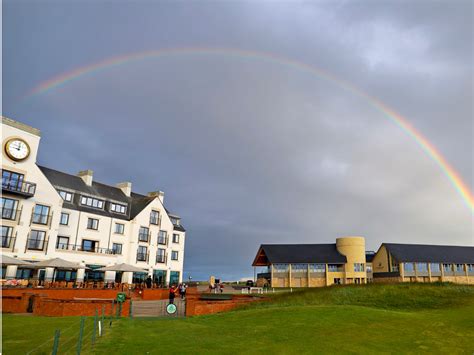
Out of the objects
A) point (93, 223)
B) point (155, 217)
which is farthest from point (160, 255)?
point (93, 223)

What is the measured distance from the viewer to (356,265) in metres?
71.6

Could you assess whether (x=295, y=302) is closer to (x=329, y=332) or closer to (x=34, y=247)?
(x=329, y=332)

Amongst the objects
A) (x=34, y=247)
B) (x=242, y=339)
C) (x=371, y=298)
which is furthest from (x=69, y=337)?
(x=34, y=247)

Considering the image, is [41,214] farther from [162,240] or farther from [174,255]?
[174,255]

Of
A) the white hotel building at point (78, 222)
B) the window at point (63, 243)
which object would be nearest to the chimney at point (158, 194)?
the white hotel building at point (78, 222)

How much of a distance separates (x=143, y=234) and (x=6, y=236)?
19431mm

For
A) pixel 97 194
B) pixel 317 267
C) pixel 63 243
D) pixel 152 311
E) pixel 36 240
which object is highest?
pixel 97 194

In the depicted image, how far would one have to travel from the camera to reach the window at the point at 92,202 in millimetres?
45956

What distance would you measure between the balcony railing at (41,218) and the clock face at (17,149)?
5924mm

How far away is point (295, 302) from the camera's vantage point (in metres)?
27.1

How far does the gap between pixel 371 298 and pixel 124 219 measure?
3427 centimetres

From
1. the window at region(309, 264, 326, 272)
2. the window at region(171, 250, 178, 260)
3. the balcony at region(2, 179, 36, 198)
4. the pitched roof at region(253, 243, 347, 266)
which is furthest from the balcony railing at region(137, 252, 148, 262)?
the window at region(309, 264, 326, 272)

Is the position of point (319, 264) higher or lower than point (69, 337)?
higher

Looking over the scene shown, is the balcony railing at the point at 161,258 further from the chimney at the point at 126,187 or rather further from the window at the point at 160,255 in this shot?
the chimney at the point at 126,187
